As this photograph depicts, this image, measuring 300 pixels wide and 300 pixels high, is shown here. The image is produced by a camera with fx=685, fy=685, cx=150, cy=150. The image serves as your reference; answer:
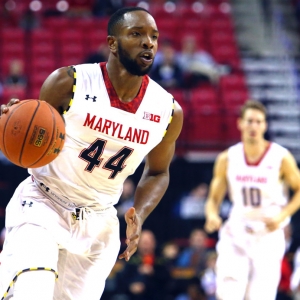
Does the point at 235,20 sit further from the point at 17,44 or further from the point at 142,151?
the point at 142,151

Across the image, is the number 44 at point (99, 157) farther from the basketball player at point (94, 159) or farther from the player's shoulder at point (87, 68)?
the player's shoulder at point (87, 68)

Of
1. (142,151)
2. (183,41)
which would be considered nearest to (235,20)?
(183,41)

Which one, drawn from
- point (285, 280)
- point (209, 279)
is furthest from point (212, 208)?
point (285, 280)

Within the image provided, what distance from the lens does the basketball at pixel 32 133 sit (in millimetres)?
4281

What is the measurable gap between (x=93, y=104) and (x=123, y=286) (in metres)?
5.10

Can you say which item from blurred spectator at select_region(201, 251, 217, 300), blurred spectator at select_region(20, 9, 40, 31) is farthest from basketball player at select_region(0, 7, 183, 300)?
blurred spectator at select_region(20, 9, 40, 31)

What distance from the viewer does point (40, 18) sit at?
51.5 ft

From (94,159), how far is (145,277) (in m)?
4.90

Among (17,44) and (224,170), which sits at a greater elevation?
(17,44)

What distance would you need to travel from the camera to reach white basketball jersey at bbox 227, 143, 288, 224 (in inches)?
297

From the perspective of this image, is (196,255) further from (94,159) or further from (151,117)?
(94,159)

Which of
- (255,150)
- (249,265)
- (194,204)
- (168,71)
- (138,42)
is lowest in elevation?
(249,265)

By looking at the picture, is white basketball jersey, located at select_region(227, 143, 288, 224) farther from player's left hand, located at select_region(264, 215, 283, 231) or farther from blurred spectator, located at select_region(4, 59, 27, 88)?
blurred spectator, located at select_region(4, 59, 27, 88)

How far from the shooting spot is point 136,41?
4594mm
